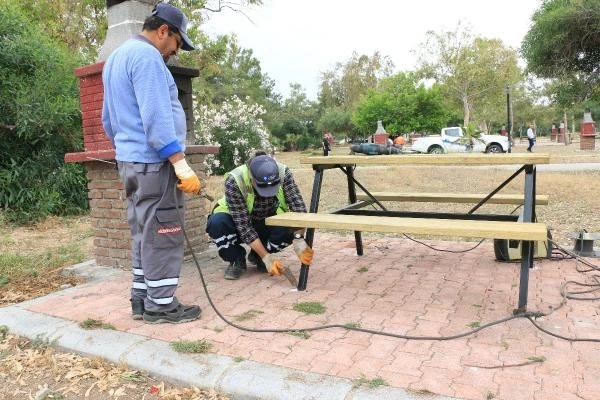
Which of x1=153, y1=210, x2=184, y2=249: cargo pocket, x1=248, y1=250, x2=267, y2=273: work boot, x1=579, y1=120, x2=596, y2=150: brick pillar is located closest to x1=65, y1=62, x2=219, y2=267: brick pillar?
x1=248, y1=250, x2=267, y2=273: work boot

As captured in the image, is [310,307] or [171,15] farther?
[310,307]

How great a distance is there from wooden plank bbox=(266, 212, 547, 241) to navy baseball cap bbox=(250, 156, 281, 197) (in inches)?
9.4

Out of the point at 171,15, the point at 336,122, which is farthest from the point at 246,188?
the point at 336,122

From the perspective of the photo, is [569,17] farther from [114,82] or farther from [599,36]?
[114,82]

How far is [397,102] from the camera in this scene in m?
40.9

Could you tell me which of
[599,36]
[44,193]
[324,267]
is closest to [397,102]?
[599,36]

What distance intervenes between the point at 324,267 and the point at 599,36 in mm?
12895

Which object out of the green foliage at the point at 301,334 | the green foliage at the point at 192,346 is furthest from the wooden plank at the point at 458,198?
the green foliage at the point at 192,346

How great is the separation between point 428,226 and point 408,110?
3888 centimetres

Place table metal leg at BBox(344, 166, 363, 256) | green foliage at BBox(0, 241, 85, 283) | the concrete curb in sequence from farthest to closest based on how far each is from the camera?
green foliage at BBox(0, 241, 85, 283)
table metal leg at BBox(344, 166, 363, 256)
the concrete curb

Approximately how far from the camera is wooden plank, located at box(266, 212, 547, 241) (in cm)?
283

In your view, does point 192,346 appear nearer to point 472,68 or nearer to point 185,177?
point 185,177

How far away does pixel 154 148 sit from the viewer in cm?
296

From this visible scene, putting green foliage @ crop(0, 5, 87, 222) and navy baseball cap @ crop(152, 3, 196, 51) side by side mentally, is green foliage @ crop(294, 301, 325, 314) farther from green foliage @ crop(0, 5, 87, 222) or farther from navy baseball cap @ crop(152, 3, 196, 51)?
green foliage @ crop(0, 5, 87, 222)
